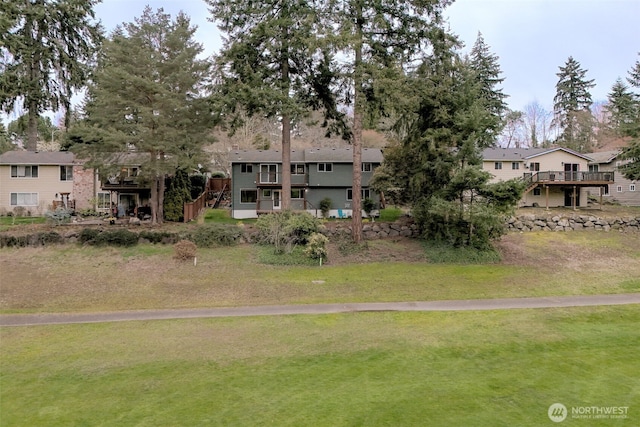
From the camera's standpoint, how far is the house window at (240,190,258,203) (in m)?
34.4

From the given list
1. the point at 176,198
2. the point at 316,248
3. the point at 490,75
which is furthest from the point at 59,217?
the point at 490,75

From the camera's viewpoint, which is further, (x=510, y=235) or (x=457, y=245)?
(x=510, y=235)

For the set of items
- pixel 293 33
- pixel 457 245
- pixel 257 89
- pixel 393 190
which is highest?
pixel 293 33

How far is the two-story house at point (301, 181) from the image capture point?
3416 cm

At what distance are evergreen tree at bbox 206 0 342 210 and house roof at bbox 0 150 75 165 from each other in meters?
18.6

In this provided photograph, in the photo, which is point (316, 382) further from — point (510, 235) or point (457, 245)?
point (510, 235)

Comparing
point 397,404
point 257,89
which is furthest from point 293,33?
point 397,404

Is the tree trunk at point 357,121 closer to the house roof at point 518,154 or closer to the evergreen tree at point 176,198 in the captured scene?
the evergreen tree at point 176,198

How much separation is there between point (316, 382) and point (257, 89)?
18915 millimetres

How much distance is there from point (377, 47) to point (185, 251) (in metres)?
16.0

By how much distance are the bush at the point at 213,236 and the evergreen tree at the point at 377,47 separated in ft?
24.8

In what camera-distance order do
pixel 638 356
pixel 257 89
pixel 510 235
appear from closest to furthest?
pixel 638 356
pixel 257 89
pixel 510 235

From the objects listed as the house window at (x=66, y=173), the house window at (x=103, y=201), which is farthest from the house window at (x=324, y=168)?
the house window at (x=66, y=173)

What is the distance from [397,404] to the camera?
709 centimetres
